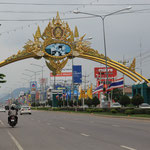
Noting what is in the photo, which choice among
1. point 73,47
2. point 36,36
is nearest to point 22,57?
point 36,36

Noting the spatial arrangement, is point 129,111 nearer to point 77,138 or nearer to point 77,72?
point 77,138

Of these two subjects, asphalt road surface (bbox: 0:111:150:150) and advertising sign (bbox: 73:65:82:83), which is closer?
asphalt road surface (bbox: 0:111:150:150)

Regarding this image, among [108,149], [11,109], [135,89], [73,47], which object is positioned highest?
[73,47]

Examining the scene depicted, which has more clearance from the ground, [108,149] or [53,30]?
[53,30]

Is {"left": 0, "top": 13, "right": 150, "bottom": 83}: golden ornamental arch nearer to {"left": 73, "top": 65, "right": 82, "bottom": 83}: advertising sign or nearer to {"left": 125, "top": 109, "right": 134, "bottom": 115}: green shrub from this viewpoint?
{"left": 73, "top": 65, "right": 82, "bottom": 83}: advertising sign

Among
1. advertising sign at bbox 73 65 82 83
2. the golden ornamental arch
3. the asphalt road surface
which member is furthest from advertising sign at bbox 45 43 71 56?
the asphalt road surface

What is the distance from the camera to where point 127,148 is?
11.8 meters

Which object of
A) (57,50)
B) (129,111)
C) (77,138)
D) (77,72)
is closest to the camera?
(77,138)

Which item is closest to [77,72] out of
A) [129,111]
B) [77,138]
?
[129,111]

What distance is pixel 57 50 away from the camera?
70375 mm

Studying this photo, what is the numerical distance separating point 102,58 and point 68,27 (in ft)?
28.6

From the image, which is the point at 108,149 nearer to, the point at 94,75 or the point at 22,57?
the point at 22,57

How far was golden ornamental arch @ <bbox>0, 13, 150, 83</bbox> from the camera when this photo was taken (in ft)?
229

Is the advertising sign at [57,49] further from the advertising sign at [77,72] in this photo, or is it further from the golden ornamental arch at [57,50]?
the advertising sign at [77,72]
